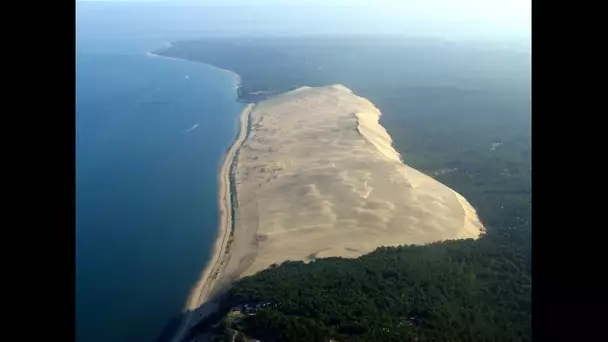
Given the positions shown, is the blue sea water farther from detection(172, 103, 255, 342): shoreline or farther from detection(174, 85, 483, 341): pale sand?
detection(174, 85, 483, 341): pale sand

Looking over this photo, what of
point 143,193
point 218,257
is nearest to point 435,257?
point 218,257

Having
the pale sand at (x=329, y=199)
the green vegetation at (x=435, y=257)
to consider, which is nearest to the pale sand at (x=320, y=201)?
the pale sand at (x=329, y=199)

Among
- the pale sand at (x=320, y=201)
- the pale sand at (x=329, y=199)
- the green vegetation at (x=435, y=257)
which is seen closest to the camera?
the green vegetation at (x=435, y=257)

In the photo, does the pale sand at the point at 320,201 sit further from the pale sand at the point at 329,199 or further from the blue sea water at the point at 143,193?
the blue sea water at the point at 143,193
